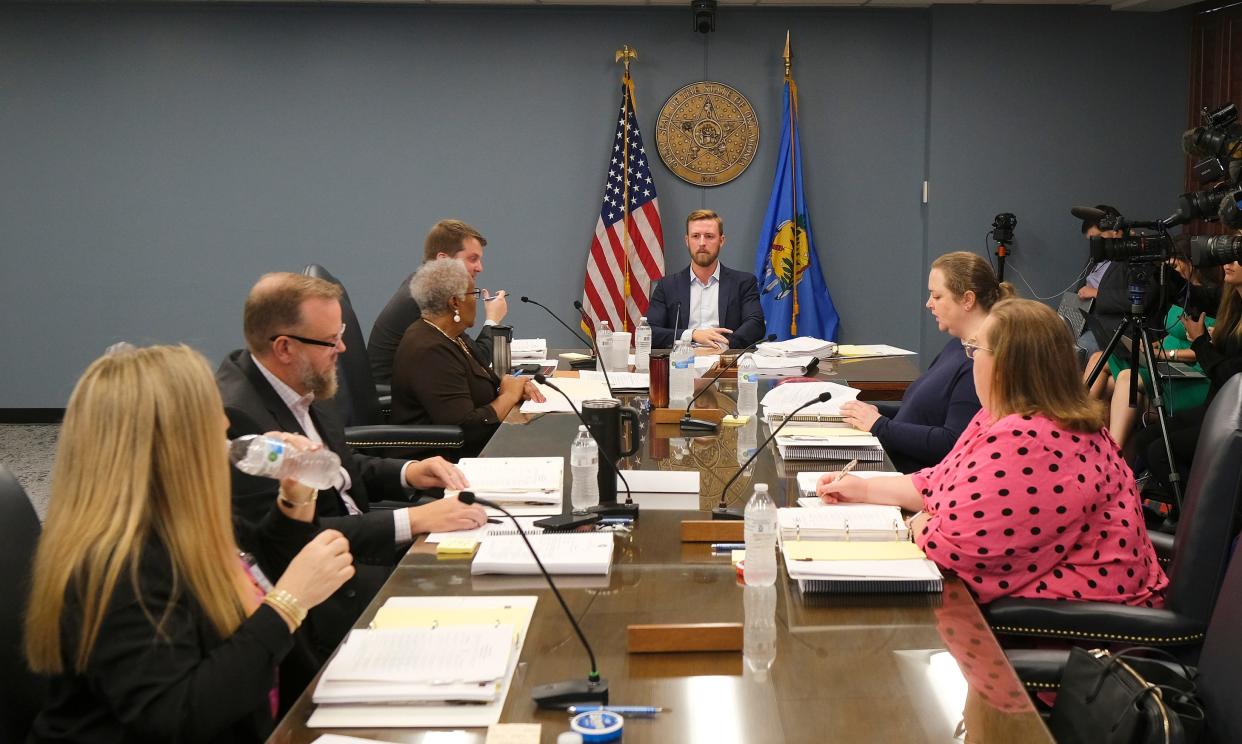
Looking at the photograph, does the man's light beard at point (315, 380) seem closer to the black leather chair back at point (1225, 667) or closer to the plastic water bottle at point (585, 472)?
the plastic water bottle at point (585, 472)

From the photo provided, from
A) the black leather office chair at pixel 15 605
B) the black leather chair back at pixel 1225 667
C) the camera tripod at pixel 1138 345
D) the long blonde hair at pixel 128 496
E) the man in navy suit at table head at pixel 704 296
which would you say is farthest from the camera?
the man in navy suit at table head at pixel 704 296

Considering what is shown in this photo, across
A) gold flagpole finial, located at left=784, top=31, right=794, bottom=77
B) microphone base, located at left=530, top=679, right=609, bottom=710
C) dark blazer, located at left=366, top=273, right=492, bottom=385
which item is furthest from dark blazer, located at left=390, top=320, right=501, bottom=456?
gold flagpole finial, located at left=784, top=31, right=794, bottom=77

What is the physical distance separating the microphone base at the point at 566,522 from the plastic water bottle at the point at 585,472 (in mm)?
82

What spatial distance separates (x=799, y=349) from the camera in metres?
4.73

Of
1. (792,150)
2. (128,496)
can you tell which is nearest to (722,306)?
(792,150)

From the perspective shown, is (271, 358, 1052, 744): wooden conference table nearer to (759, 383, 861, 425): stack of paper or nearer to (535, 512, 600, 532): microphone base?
(535, 512, 600, 532): microphone base

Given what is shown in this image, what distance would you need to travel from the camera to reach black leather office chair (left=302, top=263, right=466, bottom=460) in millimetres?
3660

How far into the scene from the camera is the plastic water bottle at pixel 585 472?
247 cm

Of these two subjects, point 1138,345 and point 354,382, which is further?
point 1138,345

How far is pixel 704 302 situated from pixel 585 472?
347 centimetres

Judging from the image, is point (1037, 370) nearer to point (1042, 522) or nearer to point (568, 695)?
point (1042, 522)

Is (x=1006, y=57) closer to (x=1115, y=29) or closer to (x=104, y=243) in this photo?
(x=1115, y=29)

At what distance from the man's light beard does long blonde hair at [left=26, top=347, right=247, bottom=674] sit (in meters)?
1.07

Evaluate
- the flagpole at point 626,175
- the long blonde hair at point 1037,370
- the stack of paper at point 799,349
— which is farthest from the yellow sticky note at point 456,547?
the flagpole at point 626,175
